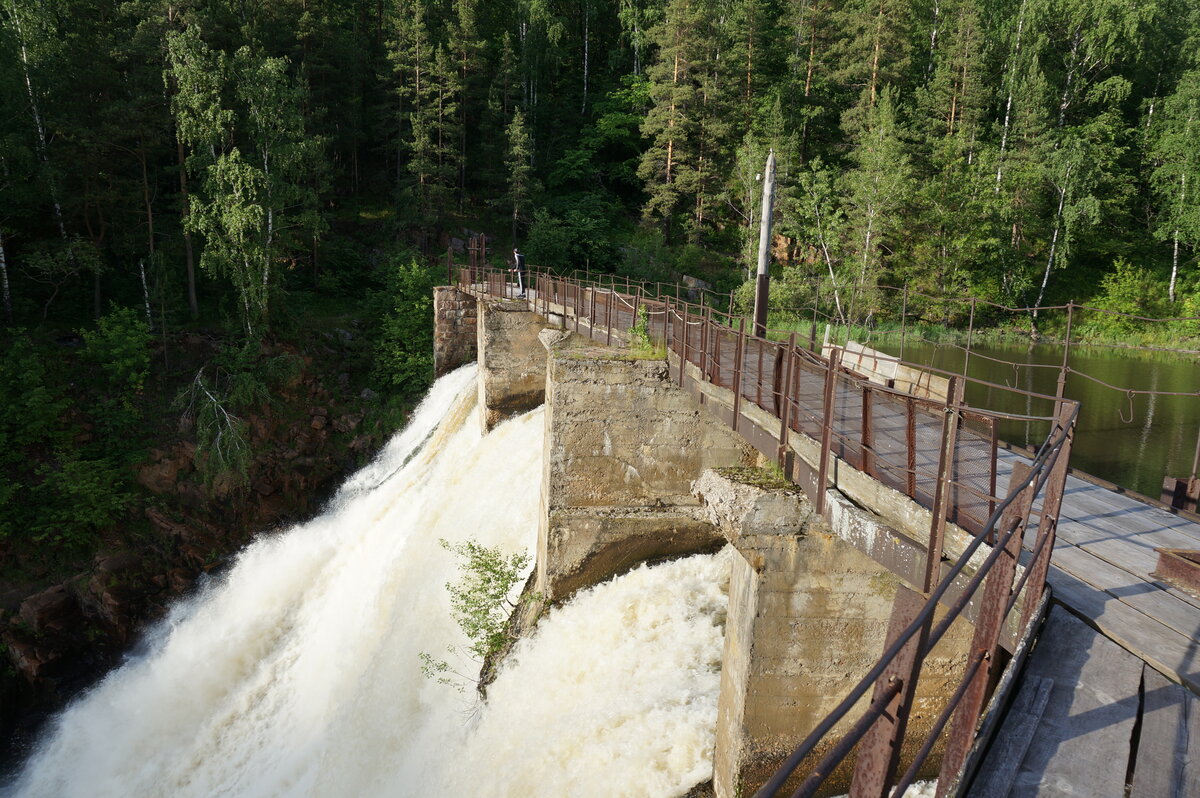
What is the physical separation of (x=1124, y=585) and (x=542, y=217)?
102ft

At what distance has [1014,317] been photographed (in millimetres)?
33781

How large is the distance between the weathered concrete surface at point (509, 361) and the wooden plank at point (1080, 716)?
15.9 meters

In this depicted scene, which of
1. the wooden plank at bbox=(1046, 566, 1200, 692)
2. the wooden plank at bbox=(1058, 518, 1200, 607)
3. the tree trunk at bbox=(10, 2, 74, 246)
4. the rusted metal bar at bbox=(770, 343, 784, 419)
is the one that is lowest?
the wooden plank at bbox=(1058, 518, 1200, 607)

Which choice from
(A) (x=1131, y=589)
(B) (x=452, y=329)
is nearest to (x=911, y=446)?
(A) (x=1131, y=589)

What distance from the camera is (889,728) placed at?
7.44ft

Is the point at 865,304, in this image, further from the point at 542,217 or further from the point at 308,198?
the point at 308,198

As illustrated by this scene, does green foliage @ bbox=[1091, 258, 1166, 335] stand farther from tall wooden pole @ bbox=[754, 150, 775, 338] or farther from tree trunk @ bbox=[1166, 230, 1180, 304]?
tall wooden pole @ bbox=[754, 150, 775, 338]

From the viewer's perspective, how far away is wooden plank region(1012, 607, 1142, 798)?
96.3 inches

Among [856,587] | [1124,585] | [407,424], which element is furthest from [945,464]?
[407,424]

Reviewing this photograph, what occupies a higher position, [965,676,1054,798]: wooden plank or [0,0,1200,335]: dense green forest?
[0,0,1200,335]: dense green forest

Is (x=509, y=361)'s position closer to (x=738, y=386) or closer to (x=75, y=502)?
(x=75, y=502)

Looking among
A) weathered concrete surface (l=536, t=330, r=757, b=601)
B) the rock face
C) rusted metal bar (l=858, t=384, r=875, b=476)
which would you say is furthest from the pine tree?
rusted metal bar (l=858, t=384, r=875, b=476)

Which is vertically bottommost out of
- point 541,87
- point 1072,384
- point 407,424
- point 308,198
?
point 407,424

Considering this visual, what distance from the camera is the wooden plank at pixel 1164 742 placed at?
7.91 ft
